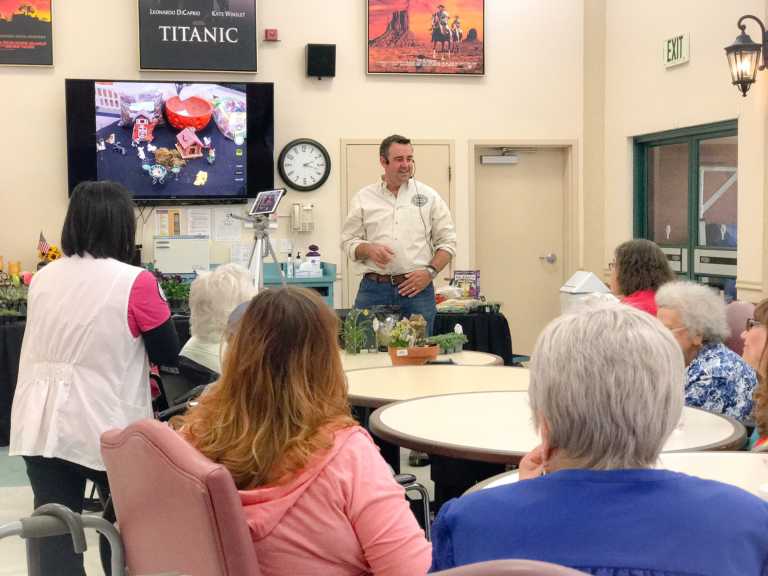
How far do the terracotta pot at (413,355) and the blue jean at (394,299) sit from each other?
47.6 inches

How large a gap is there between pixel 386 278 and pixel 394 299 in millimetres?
129

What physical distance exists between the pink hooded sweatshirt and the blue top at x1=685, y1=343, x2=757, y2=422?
5.82 ft

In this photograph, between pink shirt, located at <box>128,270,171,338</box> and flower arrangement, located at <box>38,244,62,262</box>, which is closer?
pink shirt, located at <box>128,270,171,338</box>

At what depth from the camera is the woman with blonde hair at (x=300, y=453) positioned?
1737mm

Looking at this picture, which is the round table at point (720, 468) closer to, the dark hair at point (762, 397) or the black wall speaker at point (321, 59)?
the dark hair at point (762, 397)

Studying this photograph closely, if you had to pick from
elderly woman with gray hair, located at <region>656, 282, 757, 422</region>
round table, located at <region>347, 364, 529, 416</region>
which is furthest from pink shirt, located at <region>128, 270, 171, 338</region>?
elderly woman with gray hair, located at <region>656, 282, 757, 422</region>

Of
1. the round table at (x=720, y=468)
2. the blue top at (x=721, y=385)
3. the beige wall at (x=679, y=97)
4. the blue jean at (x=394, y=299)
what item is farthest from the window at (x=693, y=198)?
the round table at (x=720, y=468)

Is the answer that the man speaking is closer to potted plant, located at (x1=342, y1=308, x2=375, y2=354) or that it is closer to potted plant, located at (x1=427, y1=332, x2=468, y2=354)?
potted plant, located at (x1=342, y1=308, x2=375, y2=354)

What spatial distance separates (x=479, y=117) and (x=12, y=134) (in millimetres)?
3775

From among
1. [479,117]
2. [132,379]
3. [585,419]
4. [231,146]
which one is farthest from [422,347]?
[479,117]

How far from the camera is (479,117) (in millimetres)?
8727

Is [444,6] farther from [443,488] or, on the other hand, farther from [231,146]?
[443,488]

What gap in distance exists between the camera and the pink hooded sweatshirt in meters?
1.73

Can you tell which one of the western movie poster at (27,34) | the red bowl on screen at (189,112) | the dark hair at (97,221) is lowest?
the dark hair at (97,221)
